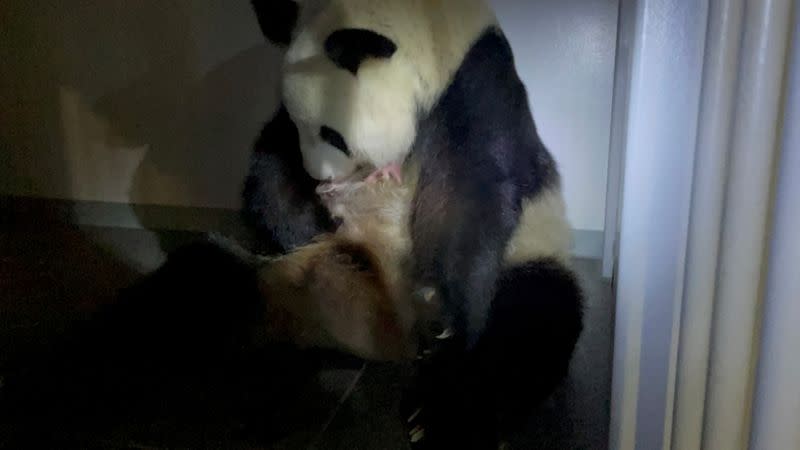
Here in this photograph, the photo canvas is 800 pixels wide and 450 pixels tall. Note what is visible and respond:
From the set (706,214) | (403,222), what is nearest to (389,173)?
(403,222)

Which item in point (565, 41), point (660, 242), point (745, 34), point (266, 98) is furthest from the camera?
point (266, 98)

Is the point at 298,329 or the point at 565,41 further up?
the point at 565,41

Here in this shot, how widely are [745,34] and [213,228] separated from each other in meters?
1.10

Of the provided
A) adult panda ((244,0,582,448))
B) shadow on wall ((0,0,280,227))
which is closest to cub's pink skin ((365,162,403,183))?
adult panda ((244,0,582,448))

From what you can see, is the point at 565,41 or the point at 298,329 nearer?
the point at 298,329

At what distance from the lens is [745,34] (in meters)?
0.49

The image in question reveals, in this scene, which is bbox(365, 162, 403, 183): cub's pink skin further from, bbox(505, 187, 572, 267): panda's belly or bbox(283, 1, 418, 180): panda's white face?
bbox(505, 187, 572, 267): panda's belly

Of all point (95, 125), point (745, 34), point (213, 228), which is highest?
point (745, 34)

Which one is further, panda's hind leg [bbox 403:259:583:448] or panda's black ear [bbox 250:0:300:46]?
panda's black ear [bbox 250:0:300:46]

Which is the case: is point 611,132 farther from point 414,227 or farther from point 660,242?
point 660,242

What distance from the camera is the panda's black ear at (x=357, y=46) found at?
2.61 feet

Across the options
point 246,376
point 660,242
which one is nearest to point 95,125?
point 246,376

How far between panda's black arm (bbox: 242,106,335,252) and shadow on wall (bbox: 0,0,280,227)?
1.24 ft

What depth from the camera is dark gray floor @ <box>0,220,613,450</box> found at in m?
0.86
